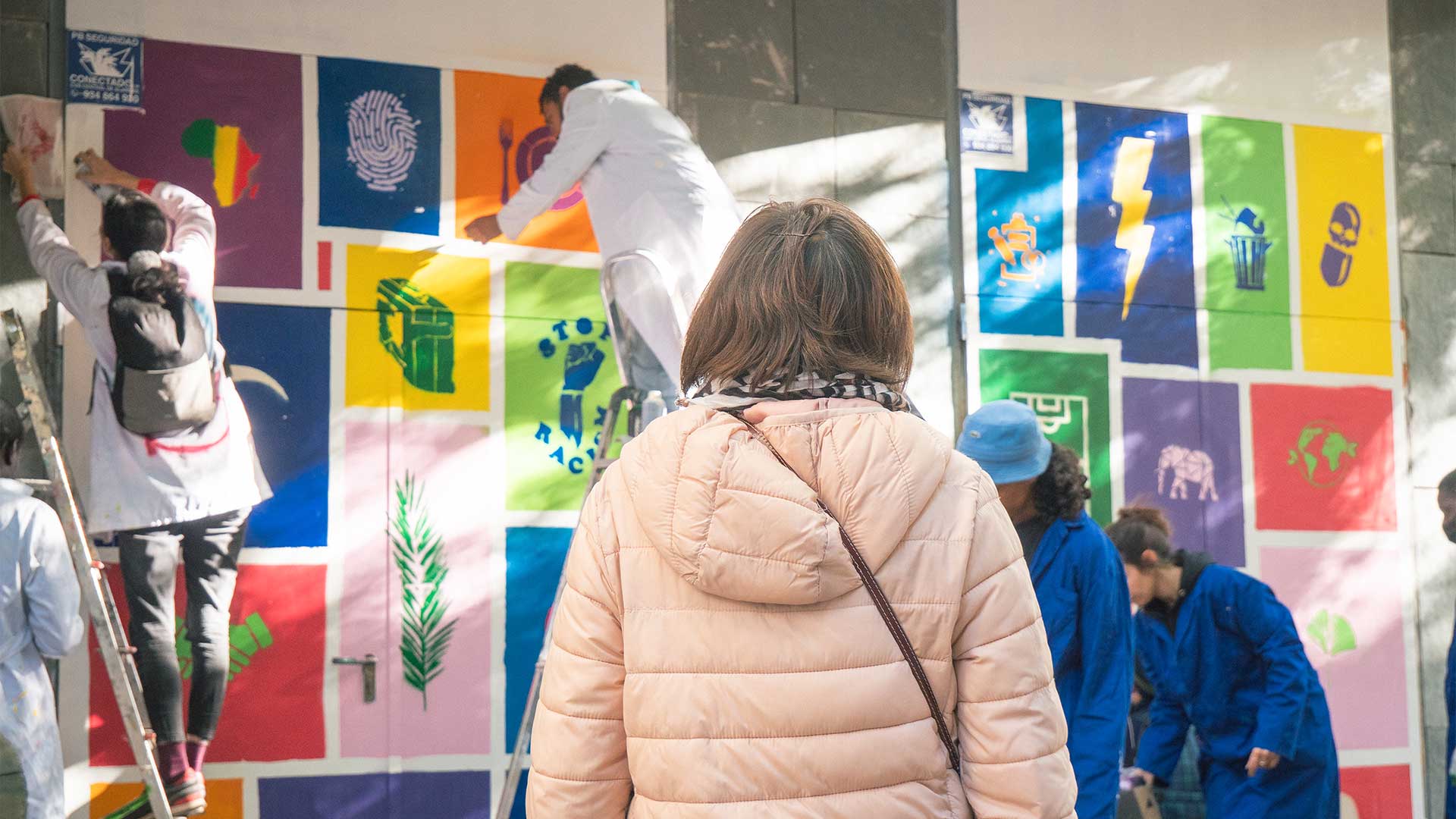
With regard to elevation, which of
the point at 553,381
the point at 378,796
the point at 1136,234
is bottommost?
the point at 378,796

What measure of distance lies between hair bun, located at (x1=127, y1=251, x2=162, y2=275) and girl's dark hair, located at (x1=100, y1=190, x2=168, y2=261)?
0.04 feet

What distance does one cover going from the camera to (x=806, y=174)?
20.0ft

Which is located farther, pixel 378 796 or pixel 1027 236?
pixel 1027 236

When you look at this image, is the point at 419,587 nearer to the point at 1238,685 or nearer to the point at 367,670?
the point at 367,670

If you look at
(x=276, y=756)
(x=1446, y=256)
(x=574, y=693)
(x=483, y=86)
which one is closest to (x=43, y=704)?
(x=276, y=756)

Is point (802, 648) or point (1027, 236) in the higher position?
point (1027, 236)

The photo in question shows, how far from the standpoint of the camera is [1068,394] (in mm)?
6441

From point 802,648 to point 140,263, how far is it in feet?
13.2

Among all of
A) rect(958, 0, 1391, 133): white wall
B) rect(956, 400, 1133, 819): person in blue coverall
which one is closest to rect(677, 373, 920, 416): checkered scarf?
rect(956, 400, 1133, 819): person in blue coverall

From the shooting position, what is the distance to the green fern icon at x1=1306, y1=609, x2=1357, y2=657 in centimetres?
673

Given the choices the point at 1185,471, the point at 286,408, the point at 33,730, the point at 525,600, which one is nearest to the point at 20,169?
the point at 286,408

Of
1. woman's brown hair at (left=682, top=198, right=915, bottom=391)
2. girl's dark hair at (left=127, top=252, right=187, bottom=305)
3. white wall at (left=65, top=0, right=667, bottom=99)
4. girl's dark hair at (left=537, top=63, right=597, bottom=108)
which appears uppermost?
white wall at (left=65, top=0, right=667, bottom=99)

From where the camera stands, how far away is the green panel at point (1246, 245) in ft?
22.0

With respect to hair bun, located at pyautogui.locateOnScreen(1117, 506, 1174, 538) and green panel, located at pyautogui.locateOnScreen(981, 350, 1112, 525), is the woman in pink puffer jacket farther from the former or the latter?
green panel, located at pyautogui.locateOnScreen(981, 350, 1112, 525)
